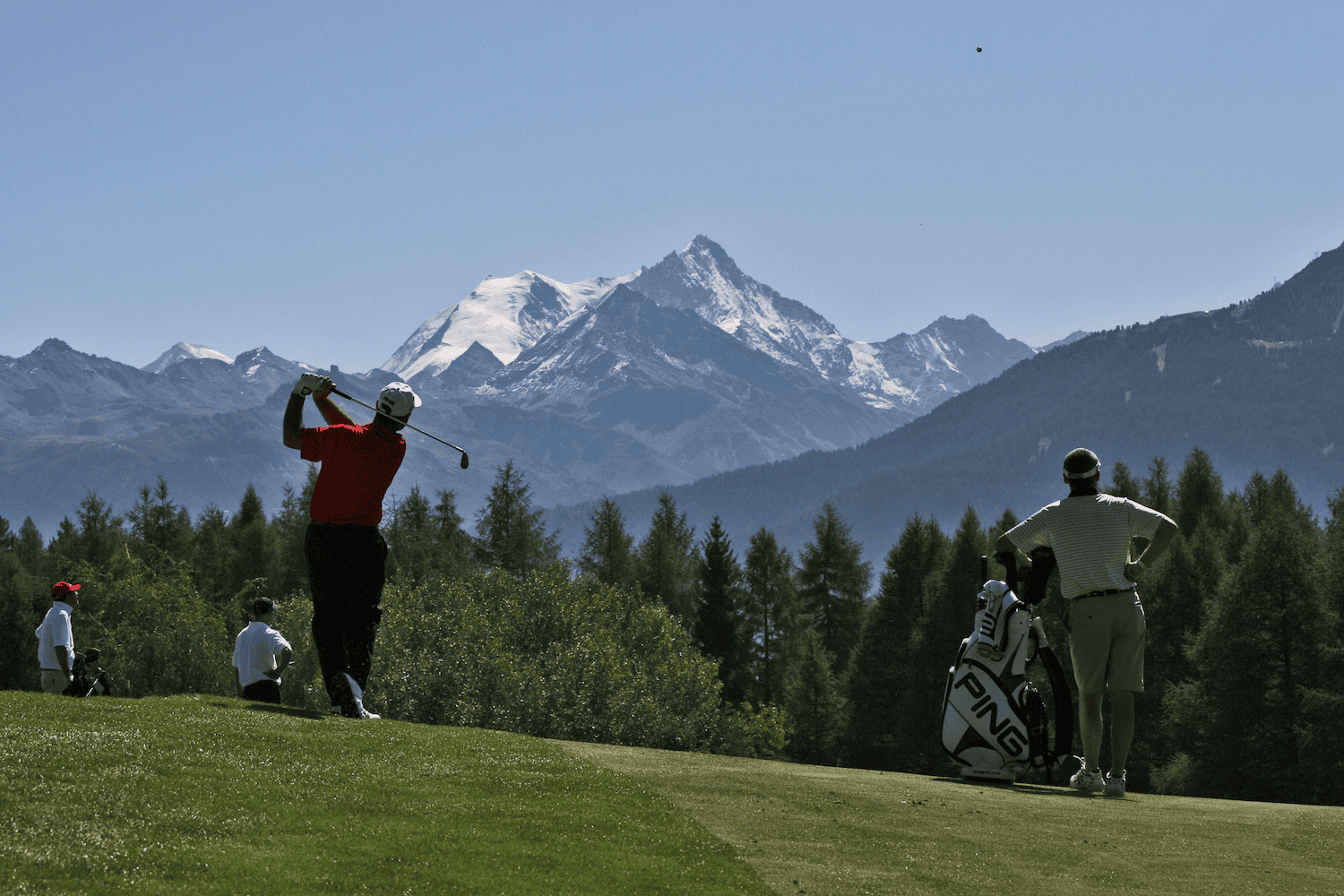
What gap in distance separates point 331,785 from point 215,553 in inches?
3446

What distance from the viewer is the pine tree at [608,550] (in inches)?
3349

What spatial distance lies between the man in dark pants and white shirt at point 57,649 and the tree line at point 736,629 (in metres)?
15.9

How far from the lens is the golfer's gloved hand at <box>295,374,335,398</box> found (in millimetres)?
11805

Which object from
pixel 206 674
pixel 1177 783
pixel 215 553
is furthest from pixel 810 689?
pixel 215 553

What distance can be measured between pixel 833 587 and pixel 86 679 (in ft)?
234

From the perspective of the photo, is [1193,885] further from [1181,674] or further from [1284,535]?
[1181,674]

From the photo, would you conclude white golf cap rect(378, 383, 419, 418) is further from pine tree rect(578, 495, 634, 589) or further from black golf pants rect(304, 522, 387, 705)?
pine tree rect(578, 495, 634, 589)

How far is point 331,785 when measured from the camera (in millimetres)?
8195

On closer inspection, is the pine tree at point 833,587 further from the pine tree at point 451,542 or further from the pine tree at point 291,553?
the pine tree at point 291,553

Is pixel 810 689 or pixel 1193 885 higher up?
pixel 1193 885

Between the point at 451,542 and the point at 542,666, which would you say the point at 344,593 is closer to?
the point at 542,666

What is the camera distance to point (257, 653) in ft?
45.5

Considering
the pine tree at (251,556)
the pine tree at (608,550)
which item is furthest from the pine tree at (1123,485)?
the pine tree at (251,556)

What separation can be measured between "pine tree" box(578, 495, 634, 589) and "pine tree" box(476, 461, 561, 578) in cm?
403
